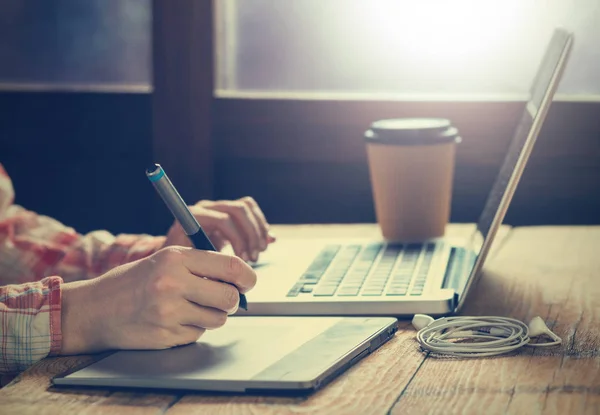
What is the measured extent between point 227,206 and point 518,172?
1.52ft

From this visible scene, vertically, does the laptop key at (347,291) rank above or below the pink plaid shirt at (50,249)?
above

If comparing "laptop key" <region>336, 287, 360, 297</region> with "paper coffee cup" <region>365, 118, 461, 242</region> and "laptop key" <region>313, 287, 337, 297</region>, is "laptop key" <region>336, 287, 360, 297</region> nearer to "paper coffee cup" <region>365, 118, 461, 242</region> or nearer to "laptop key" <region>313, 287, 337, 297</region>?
"laptop key" <region>313, 287, 337, 297</region>

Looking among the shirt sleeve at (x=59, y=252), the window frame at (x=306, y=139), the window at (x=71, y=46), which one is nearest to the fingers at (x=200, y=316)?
the shirt sleeve at (x=59, y=252)

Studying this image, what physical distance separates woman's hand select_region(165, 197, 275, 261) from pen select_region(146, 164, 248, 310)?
355 millimetres

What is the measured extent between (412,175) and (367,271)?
0.90ft

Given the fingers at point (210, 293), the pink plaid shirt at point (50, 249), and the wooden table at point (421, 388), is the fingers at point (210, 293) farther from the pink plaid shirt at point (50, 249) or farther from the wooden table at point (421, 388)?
the pink plaid shirt at point (50, 249)

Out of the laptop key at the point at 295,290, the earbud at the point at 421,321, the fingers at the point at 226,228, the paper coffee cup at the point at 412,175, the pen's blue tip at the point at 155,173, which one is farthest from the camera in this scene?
the paper coffee cup at the point at 412,175

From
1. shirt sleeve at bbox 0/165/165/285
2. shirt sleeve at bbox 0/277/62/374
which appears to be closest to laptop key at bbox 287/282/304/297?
shirt sleeve at bbox 0/277/62/374

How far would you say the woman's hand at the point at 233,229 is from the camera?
1292 millimetres

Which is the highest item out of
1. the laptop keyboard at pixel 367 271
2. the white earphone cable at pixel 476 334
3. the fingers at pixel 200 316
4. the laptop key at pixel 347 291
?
the fingers at pixel 200 316

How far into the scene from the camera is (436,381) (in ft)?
2.61

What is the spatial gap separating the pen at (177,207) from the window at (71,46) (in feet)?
3.79

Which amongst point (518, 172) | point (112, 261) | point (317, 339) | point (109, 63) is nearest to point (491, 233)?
point (518, 172)

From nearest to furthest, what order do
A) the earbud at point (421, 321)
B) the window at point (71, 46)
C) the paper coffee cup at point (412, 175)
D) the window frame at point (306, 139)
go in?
1. the earbud at point (421, 321)
2. the paper coffee cup at point (412, 175)
3. the window frame at point (306, 139)
4. the window at point (71, 46)
